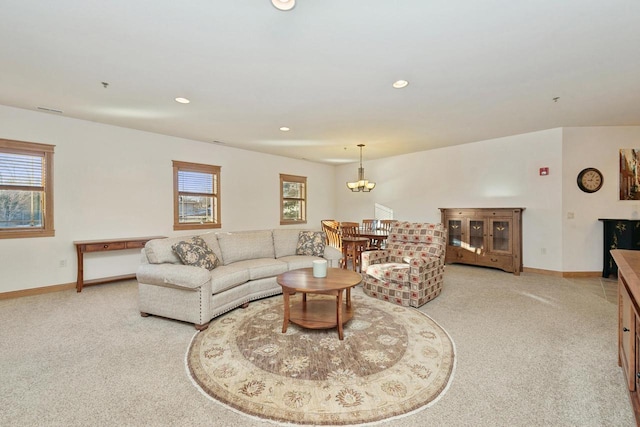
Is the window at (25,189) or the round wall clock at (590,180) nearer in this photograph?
the window at (25,189)

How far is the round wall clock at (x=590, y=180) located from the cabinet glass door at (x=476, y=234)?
162 centimetres

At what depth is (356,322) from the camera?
2.95 meters

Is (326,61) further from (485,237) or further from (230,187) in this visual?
(485,237)

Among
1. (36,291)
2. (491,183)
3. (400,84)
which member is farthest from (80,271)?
(491,183)

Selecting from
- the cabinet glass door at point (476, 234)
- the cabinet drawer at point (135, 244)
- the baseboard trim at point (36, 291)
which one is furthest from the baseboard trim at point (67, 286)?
the cabinet drawer at point (135, 244)

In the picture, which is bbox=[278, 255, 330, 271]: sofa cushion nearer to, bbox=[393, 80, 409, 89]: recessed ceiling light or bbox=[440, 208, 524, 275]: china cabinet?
bbox=[393, 80, 409, 89]: recessed ceiling light

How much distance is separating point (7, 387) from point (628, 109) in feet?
23.2

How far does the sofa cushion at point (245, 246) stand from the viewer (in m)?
3.92

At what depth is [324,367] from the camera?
2.11 metres

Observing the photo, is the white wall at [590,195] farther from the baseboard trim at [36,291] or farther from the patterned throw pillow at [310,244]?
the baseboard trim at [36,291]

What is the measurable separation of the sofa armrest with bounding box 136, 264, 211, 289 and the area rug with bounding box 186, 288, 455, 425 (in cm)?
50

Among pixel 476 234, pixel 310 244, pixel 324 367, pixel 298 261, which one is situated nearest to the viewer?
pixel 324 367

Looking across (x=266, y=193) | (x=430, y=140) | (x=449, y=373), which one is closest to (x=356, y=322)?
(x=449, y=373)

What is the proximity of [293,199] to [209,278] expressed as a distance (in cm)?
478
